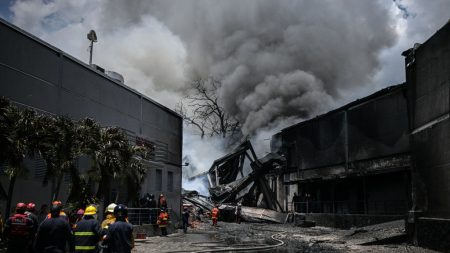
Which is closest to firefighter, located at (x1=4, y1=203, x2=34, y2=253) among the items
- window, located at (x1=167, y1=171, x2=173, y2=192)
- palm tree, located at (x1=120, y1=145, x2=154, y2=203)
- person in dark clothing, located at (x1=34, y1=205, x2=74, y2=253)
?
person in dark clothing, located at (x1=34, y1=205, x2=74, y2=253)

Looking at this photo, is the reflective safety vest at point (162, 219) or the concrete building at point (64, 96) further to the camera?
the reflective safety vest at point (162, 219)

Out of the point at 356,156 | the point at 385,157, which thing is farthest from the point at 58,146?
the point at 356,156

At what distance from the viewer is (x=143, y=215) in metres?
19.2

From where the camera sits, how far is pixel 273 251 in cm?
1353

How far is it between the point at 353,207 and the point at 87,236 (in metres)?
24.1

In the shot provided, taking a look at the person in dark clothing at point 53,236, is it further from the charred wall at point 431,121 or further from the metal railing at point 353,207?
the metal railing at point 353,207

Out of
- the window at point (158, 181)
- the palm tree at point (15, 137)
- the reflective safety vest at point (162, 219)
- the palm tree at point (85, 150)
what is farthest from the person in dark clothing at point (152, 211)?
the palm tree at point (15, 137)

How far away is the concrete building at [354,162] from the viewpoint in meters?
23.7

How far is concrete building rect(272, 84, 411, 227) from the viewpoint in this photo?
2370 cm

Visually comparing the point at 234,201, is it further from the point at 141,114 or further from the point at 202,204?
the point at 141,114

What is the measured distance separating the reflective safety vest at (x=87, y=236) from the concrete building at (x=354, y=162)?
1780cm

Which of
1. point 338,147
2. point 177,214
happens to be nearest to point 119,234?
point 177,214

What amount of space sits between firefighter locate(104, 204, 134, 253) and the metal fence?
12190 mm

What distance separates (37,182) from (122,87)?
7249mm
